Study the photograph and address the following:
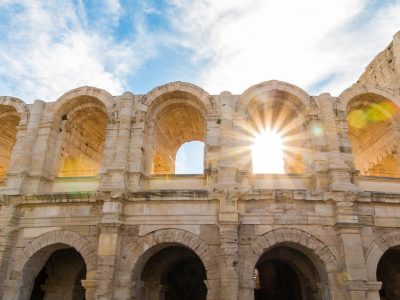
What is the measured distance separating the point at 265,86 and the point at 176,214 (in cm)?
447

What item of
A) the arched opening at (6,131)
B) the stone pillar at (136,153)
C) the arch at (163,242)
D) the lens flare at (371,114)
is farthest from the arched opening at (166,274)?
the lens flare at (371,114)

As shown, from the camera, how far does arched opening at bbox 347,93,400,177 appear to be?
1031 cm

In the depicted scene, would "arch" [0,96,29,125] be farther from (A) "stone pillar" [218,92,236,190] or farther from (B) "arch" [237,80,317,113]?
(B) "arch" [237,80,317,113]

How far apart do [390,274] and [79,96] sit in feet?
34.7

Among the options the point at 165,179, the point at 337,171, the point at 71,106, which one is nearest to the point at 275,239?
the point at 337,171

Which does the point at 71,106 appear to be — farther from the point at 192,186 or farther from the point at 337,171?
the point at 337,171

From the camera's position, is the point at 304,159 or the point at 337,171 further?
the point at 304,159

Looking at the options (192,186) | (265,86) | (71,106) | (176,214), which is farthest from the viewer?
(71,106)

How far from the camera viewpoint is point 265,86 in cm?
999

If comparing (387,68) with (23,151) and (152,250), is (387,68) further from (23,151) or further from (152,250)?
(23,151)

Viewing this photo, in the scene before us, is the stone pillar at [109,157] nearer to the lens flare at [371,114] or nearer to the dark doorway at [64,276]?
the dark doorway at [64,276]

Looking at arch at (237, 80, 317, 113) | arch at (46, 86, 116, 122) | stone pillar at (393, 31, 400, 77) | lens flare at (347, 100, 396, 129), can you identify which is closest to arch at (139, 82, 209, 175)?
arch at (237, 80, 317, 113)

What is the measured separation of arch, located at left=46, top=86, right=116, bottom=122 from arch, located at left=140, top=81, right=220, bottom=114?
1.02 m

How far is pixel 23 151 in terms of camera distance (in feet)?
32.1
